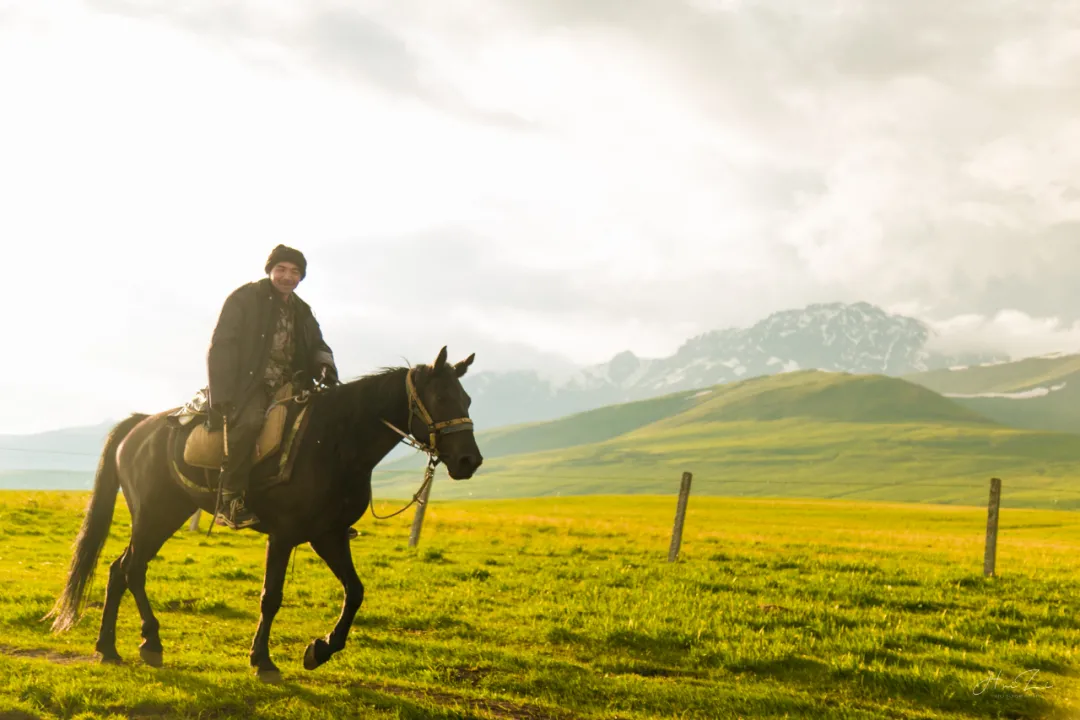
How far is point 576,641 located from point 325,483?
5.15 m

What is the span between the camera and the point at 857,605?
583 inches

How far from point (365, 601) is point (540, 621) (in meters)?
3.53

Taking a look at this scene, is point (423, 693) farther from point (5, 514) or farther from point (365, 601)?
point (5, 514)

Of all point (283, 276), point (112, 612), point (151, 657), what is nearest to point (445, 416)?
point (283, 276)

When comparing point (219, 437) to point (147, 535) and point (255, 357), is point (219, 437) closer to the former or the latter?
point (255, 357)

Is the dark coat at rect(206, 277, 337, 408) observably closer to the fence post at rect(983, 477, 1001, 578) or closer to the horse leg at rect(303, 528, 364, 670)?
the horse leg at rect(303, 528, 364, 670)

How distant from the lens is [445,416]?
330 inches

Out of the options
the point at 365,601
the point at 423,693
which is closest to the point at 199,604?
the point at 365,601

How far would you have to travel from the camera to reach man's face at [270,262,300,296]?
364 inches

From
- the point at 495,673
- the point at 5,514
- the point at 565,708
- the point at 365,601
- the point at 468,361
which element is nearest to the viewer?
the point at 565,708

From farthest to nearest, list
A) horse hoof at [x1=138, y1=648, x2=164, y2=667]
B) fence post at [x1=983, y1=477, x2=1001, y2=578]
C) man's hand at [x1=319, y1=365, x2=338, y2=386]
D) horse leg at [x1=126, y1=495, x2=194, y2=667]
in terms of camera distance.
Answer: fence post at [x1=983, y1=477, x2=1001, y2=578] < man's hand at [x1=319, y1=365, x2=338, y2=386] < horse leg at [x1=126, y1=495, x2=194, y2=667] < horse hoof at [x1=138, y1=648, x2=164, y2=667]

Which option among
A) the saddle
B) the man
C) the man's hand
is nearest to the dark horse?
the saddle

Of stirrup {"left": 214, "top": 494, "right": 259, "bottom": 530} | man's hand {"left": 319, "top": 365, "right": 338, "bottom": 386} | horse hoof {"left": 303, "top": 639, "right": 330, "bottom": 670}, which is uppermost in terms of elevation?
man's hand {"left": 319, "top": 365, "right": 338, "bottom": 386}

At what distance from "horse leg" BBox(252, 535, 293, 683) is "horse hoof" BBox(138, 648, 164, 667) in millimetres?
1360
